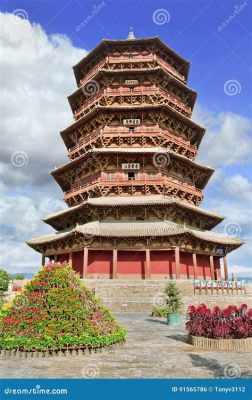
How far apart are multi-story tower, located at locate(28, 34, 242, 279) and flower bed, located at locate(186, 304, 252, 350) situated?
44.2 feet

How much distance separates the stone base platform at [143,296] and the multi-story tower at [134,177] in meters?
3.35

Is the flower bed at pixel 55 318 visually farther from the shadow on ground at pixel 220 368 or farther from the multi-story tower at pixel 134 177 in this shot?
the multi-story tower at pixel 134 177

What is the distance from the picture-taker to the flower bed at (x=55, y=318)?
26.3ft

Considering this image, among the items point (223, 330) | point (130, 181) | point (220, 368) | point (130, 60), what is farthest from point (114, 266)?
point (130, 60)

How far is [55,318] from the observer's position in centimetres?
Result: 825

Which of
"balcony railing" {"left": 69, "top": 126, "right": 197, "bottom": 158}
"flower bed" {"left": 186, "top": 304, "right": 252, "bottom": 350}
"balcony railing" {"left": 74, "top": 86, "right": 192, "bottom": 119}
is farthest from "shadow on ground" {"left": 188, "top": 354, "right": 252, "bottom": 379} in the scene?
"balcony railing" {"left": 74, "top": 86, "right": 192, "bottom": 119}

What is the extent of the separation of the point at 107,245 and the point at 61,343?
16.9m

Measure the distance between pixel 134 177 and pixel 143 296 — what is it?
34.7ft

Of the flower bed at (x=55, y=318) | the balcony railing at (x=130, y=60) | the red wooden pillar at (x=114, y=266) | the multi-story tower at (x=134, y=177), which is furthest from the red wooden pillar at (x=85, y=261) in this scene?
the balcony railing at (x=130, y=60)

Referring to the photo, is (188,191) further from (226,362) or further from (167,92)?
(226,362)

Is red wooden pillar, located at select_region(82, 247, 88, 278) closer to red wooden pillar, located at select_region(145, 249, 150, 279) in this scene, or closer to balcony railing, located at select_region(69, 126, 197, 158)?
red wooden pillar, located at select_region(145, 249, 150, 279)

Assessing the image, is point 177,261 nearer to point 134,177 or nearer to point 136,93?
point 134,177

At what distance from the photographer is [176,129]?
30.1m
